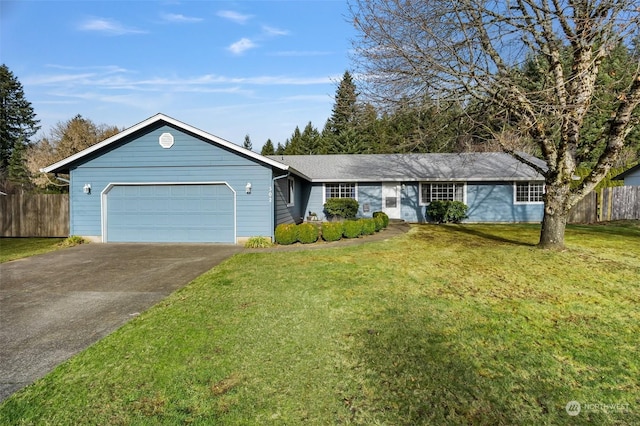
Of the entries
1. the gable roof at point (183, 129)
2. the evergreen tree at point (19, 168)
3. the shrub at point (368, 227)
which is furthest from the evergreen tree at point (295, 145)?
the gable roof at point (183, 129)

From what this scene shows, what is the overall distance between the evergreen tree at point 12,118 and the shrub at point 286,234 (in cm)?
4508

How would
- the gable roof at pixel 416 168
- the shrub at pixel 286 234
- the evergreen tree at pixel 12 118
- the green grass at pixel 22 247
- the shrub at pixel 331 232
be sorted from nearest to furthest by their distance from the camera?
1. the green grass at pixel 22 247
2. the shrub at pixel 286 234
3. the shrub at pixel 331 232
4. the gable roof at pixel 416 168
5. the evergreen tree at pixel 12 118

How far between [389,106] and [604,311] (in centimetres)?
587

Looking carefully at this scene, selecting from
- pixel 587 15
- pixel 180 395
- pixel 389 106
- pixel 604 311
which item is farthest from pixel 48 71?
pixel 604 311

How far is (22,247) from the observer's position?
11.0 metres

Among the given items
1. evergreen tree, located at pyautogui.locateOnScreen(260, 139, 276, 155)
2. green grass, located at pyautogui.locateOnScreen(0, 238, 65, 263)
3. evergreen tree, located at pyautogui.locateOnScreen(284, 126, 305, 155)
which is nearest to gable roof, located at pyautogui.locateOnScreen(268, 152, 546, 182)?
green grass, located at pyautogui.locateOnScreen(0, 238, 65, 263)

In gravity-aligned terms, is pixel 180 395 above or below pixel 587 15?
below

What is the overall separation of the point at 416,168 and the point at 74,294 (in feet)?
51.6

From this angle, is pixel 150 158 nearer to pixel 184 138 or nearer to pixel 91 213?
pixel 184 138

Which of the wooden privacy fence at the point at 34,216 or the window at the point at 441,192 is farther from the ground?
the window at the point at 441,192

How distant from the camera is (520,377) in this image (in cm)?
300

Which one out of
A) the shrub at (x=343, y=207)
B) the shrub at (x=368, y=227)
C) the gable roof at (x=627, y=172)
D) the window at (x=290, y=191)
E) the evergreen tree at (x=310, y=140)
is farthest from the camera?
the evergreen tree at (x=310, y=140)

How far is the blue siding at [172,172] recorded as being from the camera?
10.8 meters

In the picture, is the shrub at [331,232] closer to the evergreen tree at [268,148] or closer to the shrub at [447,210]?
the shrub at [447,210]
